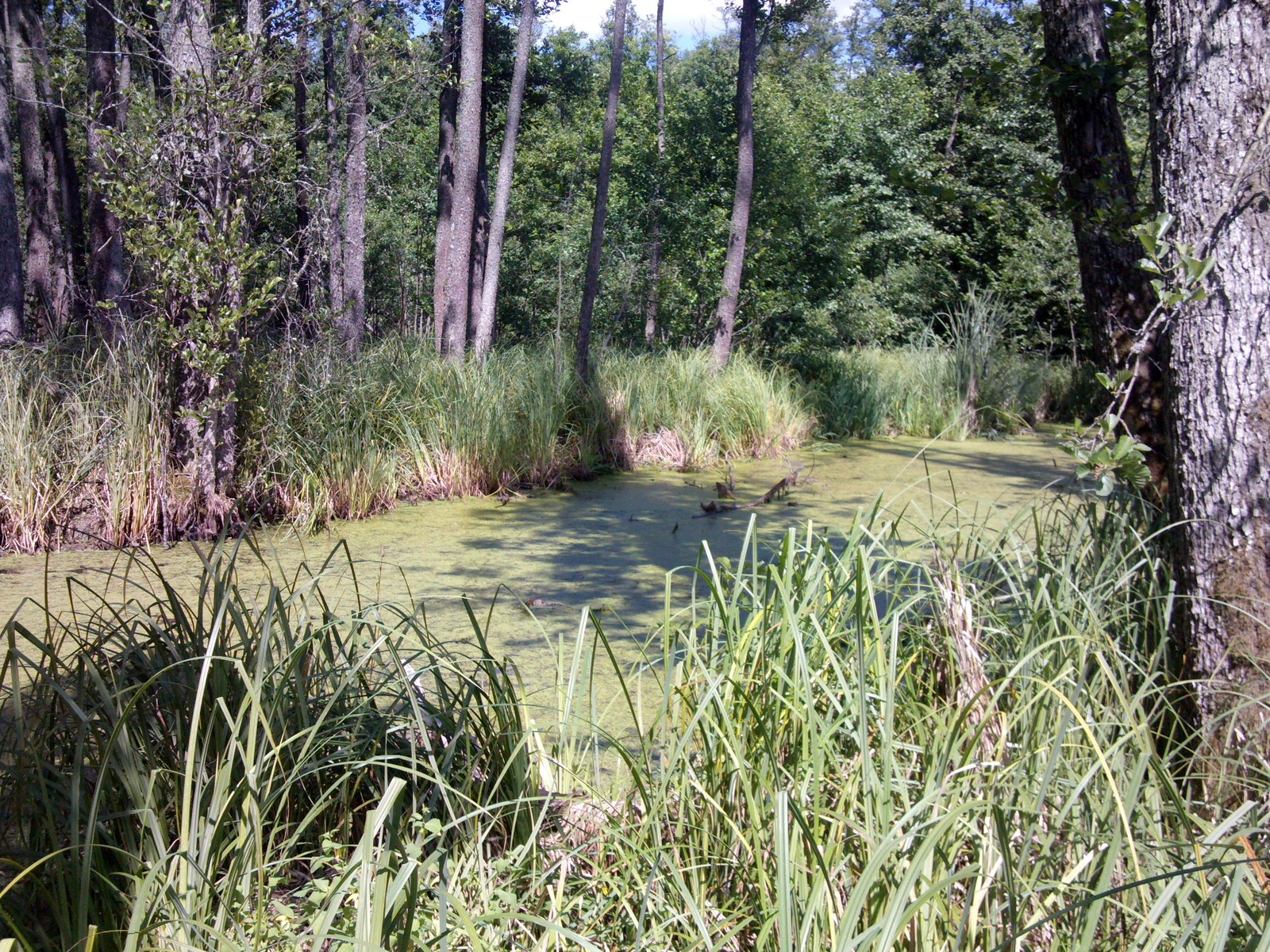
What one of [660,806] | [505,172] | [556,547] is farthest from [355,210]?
[660,806]

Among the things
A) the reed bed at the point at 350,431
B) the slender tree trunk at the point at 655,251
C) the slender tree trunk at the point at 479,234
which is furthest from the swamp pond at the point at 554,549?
the slender tree trunk at the point at 479,234

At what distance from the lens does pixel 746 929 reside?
1613 millimetres

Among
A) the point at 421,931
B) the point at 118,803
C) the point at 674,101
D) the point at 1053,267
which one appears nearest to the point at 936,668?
the point at 421,931

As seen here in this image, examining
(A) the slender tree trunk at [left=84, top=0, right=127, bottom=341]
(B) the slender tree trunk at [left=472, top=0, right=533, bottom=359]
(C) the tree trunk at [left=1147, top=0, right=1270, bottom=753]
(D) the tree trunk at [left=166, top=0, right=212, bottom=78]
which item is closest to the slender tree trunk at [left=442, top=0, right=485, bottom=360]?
(B) the slender tree trunk at [left=472, top=0, right=533, bottom=359]

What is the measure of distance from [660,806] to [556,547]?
2990 mm

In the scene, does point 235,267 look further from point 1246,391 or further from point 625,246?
point 625,246

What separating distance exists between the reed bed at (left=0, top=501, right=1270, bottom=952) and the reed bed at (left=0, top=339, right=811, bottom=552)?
2.51 m

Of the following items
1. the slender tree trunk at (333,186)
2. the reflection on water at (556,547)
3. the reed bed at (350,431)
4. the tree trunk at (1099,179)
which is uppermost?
the slender tree trunk at (333,186)

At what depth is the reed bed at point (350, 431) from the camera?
441 centimetres

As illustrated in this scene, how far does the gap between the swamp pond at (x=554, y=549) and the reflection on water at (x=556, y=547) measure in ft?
0.04

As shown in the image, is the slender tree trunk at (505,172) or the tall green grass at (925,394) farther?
the slender tree trunk at (505,172)

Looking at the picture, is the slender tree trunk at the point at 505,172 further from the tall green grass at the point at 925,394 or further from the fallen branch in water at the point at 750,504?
the fallen branch in water at the point at 750,504

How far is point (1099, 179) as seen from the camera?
8.64 feet

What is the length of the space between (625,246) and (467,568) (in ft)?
38.0
